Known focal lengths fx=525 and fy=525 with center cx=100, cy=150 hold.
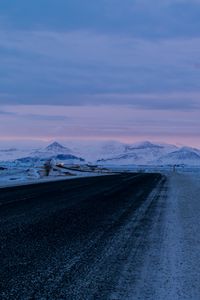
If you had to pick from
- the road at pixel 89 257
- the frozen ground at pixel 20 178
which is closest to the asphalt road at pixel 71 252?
the road at pixel 89 257

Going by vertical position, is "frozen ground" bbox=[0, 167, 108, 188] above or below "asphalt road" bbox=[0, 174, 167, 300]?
above

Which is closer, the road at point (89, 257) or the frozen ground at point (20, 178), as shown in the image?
the road at point (89, 257)

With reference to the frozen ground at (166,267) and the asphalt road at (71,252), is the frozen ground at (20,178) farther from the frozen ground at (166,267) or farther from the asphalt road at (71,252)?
the frozen ground at (166,267)

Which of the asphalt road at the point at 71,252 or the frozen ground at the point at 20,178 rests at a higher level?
the frozen ground at the point at 20,178

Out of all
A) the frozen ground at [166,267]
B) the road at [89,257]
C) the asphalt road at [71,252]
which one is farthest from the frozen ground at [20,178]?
the frozen ground at [166,267]

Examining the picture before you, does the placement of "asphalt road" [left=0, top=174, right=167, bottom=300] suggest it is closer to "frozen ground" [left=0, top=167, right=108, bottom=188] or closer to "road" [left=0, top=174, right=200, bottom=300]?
"road" [left=0, top=174, right=200, bottom=300]

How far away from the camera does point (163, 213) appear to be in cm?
1808

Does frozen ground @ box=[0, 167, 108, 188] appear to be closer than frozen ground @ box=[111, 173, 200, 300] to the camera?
No

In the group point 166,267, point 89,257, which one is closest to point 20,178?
point 89,257

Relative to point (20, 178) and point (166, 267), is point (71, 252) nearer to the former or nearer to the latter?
point (166, 267)

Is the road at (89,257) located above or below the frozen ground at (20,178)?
below

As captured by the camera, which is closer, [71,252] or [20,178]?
[71,252]

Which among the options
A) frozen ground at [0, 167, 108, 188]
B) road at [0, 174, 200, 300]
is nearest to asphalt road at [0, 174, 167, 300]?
road at [0, 174, 200, 300]

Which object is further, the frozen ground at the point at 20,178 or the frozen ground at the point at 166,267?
the frozen ground at the point at 20,178
